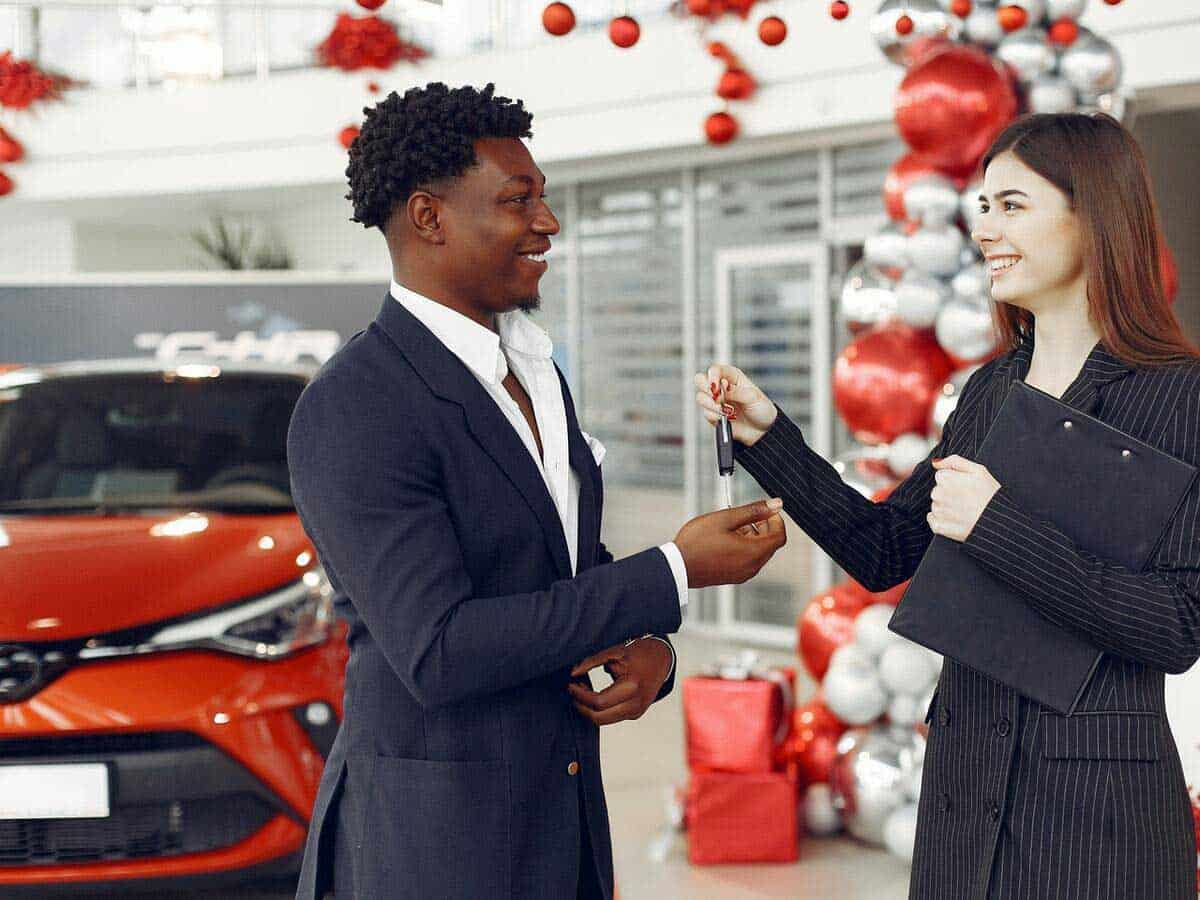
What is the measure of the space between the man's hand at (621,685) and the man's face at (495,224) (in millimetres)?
369

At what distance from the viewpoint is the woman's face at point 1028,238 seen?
4.79 feet

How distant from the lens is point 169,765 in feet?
8.52

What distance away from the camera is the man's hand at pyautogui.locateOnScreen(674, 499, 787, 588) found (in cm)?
130

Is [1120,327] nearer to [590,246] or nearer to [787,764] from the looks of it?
[787,764]

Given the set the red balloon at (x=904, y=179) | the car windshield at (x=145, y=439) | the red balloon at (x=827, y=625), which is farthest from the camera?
the red balloon at (x=827, y=625)

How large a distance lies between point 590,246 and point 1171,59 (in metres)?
3.69

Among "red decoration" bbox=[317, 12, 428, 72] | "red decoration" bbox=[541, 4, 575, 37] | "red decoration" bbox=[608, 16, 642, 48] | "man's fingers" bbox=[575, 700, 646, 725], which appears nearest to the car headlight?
"red decoration" bbox=[541, 4, 575, 37]

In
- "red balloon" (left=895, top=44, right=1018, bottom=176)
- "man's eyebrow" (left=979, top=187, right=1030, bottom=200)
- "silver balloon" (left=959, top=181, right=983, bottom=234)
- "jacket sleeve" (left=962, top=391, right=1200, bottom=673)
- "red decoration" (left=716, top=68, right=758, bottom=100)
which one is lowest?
"jacket sleeve" (left=962, top=391, right=1200, bottom=673)

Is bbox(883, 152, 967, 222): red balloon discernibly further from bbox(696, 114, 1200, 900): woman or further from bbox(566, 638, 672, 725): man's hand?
bbox(566, 638, 672, 725): man's hand

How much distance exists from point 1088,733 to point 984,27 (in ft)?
8.82

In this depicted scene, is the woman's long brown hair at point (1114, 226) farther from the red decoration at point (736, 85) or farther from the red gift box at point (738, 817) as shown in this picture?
the red decoration at point (736, 85)

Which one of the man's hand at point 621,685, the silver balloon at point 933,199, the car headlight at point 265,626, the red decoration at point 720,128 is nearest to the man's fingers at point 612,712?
the man's hand at point 621,685

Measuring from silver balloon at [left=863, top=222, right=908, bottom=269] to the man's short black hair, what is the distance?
101 inches

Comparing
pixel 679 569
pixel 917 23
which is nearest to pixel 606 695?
pixel 679 569
